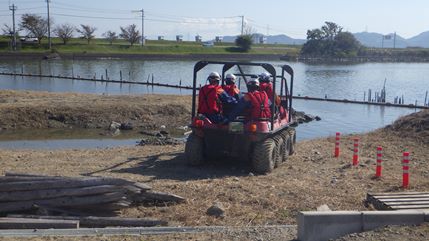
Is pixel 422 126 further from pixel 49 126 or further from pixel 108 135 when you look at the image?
pixel 49 126

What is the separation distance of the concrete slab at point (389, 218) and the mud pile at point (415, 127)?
1003 cm

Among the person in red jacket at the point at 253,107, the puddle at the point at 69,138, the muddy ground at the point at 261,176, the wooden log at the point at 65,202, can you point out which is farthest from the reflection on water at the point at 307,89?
the wooden log at the point at 65,202

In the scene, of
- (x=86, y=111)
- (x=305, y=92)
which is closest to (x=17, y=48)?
(x=305, y=92)

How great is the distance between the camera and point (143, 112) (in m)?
29.3

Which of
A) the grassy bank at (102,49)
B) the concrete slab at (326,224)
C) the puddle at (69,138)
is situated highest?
the grassy bank at (102,49)

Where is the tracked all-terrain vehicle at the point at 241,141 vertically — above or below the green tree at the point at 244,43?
below

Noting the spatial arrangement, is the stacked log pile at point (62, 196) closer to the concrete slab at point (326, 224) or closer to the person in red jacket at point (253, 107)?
the concrete slab at point (326, 224)

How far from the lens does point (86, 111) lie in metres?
28.3

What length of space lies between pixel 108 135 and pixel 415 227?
1947 centimetres

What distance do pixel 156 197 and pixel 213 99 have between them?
165 inches

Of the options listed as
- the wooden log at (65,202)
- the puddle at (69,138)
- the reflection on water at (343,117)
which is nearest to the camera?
the wooden log at (65,202)

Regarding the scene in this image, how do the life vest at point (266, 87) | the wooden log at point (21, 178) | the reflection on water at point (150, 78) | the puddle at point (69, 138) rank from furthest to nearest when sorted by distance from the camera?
1. the reflection on water at point (150, 78)
2. the puddle at point (69, 138)
3. the life vest at point (266, 87)
4. the wooden log at point (21, 178)

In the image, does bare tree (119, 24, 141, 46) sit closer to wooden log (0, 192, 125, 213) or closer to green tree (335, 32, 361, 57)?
green tree (335, 32, 361, 57)

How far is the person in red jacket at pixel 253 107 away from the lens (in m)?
12.3
